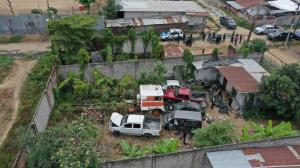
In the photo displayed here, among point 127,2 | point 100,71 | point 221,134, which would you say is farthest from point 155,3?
point 221,134

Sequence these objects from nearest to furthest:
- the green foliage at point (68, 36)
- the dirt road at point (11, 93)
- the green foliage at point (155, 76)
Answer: the dirt road at point (11, 93)
the green foliage at point (155, 76)
the green foliage at point (68, 36)

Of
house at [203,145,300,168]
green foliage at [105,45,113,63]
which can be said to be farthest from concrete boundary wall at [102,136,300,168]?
green foliage at [105,45,113,63]

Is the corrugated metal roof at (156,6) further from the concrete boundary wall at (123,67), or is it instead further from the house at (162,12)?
the concrete boundary wall at (123,67)

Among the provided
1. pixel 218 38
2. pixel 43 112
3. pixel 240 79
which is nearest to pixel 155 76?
pixel 240 79

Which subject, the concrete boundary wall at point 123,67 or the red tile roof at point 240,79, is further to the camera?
the concrete boundary wall at point 123,67

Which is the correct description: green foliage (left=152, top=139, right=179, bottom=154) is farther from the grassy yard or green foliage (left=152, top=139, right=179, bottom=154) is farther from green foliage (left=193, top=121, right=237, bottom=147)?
the grassy yard

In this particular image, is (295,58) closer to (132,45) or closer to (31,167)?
(132,45)

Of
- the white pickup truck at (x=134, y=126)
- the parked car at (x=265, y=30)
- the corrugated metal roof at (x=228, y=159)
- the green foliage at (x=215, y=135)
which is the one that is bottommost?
the white pickup truck at (x=134, y=126)

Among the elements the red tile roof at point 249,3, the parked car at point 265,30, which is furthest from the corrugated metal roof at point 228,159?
the red tile roof at point 249,3
